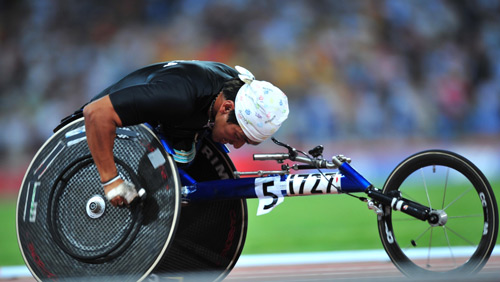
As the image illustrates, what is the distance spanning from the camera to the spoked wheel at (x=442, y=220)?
2879 mm

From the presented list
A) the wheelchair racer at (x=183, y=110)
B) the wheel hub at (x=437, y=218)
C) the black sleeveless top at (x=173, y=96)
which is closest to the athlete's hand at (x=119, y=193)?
the wheelchair racer at (x=183, y=110)

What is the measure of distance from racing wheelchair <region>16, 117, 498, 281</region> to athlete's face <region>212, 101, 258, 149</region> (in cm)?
19

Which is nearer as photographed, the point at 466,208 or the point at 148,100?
the point at 148,100

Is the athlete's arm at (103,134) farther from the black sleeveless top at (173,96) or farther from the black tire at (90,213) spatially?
the black tire at (90,213)

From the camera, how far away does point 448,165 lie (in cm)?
297

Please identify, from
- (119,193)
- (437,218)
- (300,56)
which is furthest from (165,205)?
(300,56)

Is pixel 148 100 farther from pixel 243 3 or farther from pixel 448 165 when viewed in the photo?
pixel 243 3

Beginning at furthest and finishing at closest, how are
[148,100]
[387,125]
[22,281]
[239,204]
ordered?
[387,125], [22,281], [239,204], [148,100]

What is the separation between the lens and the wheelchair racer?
280cm

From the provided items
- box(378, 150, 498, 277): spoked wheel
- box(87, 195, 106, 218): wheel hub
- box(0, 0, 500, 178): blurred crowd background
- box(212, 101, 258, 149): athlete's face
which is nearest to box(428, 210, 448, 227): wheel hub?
box(378, 150, 498, 277): spoked wheel

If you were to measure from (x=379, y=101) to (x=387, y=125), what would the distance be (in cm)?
50

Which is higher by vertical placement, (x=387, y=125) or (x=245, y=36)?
(x=245, y=36)

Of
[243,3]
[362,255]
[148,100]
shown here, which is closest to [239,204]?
[148,100]

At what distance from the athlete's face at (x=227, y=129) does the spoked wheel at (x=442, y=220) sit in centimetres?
76
